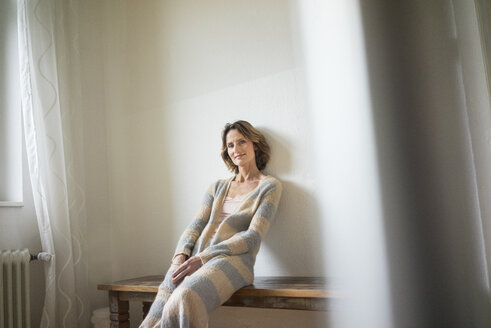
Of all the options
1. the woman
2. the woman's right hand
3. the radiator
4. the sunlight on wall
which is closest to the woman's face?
the woman

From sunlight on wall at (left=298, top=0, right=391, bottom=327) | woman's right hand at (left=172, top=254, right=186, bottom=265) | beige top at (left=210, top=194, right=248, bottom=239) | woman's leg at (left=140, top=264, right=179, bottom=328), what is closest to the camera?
sunlight on wall at (left=298, top=0, right=391, bottom=327)

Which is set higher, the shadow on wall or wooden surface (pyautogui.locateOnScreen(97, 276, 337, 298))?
the shadow on wall

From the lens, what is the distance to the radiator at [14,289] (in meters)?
1.58

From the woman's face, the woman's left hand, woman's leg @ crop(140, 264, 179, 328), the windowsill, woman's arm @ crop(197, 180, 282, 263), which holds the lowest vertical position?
woman's leg @ crop(140, 264, 179, 328)

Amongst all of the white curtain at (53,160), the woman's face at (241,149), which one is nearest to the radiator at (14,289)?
the white curtain at (53,160)

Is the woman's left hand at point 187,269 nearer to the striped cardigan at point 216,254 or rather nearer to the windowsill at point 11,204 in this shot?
the striped cardigan at point 216,254

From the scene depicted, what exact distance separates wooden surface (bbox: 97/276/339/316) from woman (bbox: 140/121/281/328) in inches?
2.4

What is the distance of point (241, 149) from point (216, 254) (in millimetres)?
545

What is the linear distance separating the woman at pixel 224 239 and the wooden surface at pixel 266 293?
0.06 meters

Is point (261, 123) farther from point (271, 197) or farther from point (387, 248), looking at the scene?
point (387, 248)

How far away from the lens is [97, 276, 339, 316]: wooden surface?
4.10 ft

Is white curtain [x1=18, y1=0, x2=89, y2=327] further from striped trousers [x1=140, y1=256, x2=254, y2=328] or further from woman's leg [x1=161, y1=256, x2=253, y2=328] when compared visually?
woman's leg [x1=161, y1=256, x2=253, y2=328]

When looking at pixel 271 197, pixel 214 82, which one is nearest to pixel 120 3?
pixel 214 82

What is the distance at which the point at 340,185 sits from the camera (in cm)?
22
